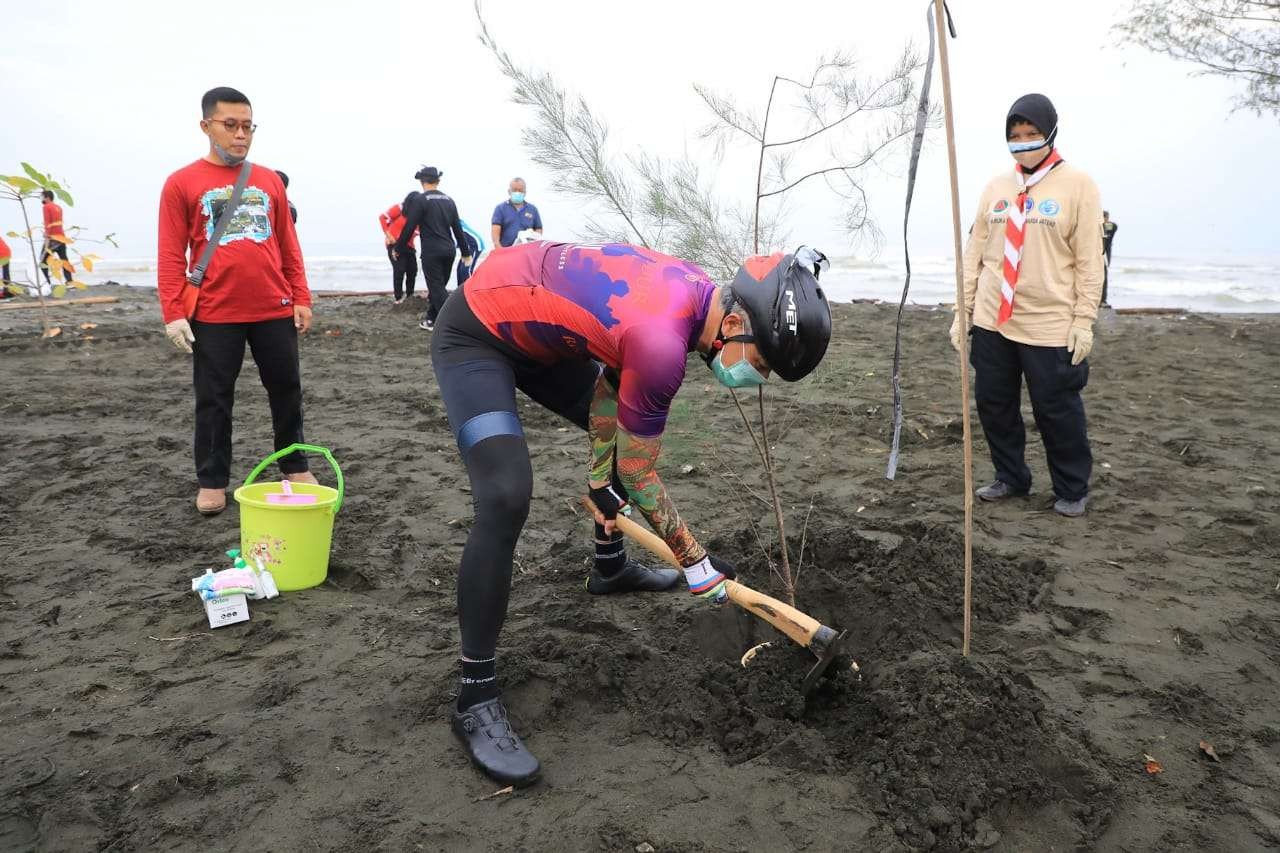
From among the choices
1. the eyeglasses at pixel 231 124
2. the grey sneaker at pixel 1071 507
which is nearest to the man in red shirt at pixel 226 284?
the eyeglasses at pixel 231 124

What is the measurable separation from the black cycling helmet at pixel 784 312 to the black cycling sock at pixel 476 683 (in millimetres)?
1217

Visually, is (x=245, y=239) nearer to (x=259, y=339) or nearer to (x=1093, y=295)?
(x=259, y=339)

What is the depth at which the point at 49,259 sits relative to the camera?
1009 cm

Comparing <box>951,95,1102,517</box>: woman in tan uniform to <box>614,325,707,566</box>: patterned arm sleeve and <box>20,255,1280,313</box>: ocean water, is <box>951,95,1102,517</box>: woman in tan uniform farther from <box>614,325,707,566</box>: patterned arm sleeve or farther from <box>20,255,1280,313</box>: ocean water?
<box>20,255,1280,313</box>: ocean water

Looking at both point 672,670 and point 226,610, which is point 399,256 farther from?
point 672,670

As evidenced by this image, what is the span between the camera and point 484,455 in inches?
95.8

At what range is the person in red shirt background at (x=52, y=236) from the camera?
9.86 metres

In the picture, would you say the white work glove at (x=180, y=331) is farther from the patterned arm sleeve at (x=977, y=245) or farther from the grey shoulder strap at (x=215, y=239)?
the patterned arm sleeve at (x=977, y=245)

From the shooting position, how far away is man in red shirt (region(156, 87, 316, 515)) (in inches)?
155

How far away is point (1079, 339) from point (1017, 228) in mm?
631

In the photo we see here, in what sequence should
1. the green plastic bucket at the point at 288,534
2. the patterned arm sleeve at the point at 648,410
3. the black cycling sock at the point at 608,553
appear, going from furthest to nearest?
the black cycling sock at the point at 608,553 < the green plastic bucket at the point at 288,534 < the patterned arm sleeve at the point at 648,410

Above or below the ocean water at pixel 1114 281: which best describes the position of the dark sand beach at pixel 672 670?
below

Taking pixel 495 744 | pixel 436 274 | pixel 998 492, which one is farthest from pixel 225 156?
pixel 436 274

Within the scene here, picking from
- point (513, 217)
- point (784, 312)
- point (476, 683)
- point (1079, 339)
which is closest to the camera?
→ point (784, 312)
